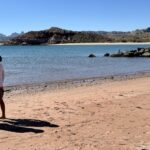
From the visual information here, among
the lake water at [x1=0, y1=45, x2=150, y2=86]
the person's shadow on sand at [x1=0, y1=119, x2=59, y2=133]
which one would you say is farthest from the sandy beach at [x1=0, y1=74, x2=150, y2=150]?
the lake water at [x1=0, y1=45, x2=150, y2=86]

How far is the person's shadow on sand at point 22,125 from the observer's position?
373 inches

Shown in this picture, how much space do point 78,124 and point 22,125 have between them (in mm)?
1253

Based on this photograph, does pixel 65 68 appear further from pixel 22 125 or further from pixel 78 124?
pixel 22 125

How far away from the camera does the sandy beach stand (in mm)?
8289

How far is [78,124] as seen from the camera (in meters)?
10.1

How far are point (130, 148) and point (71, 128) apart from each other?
6.56 ft

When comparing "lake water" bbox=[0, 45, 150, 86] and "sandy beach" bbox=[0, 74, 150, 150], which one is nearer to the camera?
"sandy beach" bbox=[0, 74, 150, 150]

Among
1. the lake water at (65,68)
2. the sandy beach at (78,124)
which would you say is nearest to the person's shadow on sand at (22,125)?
the sandy beach at (78,124)

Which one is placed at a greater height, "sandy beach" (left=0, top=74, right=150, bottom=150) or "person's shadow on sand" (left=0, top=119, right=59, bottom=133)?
"person's shadow on sand" (left=0, top=119, right=59, bottom=133)

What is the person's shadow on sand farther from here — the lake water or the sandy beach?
the lake water

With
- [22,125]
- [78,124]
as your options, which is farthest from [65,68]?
[22,125]

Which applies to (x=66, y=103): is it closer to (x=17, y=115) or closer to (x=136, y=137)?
(x=17, y=115)

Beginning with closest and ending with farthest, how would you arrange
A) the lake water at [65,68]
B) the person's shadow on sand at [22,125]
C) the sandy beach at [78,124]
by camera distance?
the sandy beach at [78,124], the person's shadow on sand at [22,125], the lake water at [65,68]

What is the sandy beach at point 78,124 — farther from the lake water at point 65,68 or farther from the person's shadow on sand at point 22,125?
the lake water at point 65,68
